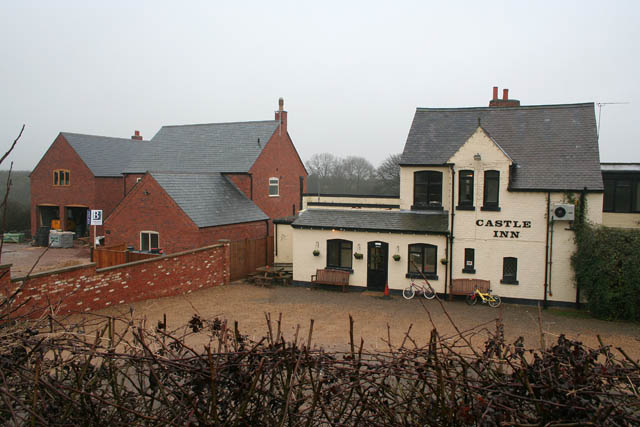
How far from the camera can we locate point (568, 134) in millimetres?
22172

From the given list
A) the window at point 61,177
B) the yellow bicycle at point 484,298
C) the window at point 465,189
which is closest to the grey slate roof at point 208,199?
the window at point 465,189

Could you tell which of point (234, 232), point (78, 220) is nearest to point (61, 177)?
point (78, 220)

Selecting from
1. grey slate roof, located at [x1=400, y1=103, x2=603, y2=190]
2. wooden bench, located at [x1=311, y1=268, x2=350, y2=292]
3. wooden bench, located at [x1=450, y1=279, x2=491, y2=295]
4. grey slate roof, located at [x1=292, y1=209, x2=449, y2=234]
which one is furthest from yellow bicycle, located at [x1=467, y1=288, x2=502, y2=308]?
wooden bench, located at [x1=311, y1=268, x2=350, y2=292]

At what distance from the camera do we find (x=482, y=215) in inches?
838

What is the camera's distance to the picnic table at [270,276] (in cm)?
2420

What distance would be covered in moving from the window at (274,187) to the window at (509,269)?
1869 centimetres

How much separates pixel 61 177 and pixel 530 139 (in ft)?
118

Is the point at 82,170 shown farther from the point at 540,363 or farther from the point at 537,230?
the point at 540,363

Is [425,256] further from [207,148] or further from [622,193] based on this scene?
[207,148]

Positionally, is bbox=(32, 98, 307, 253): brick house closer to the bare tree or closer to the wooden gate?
the wooden gate

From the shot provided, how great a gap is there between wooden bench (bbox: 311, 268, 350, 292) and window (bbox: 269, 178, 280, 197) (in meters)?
13.3

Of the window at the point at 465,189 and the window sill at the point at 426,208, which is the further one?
the window sill at the point at 426,208

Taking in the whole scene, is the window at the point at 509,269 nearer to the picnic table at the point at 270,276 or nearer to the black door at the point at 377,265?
the black door at the point at 377,265

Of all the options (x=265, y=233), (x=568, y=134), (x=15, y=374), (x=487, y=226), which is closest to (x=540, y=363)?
(x=15, y=374)
